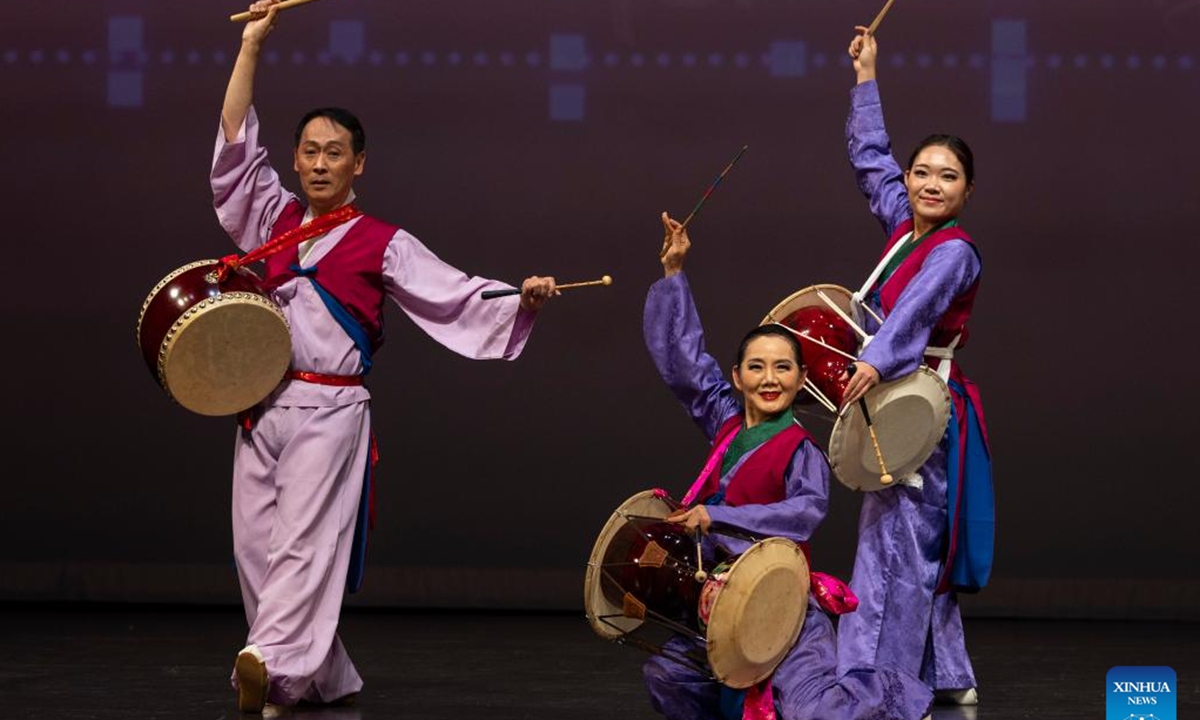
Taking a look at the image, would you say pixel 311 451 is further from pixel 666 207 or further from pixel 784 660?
pixel 666 207

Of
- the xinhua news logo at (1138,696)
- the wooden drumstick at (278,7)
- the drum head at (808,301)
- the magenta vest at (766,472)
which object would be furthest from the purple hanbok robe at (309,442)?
the xinhua news logo at (1138,696)

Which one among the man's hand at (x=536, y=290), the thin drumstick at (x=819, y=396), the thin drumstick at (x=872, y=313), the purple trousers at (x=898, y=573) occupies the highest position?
the man's hand at (x=536, y=290)

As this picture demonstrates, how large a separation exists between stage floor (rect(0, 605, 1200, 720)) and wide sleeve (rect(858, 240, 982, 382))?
31.5 inches

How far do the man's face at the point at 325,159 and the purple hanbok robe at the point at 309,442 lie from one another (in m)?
0.09

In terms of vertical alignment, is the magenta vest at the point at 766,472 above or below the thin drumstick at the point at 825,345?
below

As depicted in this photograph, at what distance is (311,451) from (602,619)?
Answer: 33.3 inches

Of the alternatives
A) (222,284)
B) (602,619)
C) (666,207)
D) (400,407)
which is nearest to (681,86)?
(666,207)

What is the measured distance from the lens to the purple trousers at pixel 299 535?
12.6 ft

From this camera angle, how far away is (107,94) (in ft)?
19.5

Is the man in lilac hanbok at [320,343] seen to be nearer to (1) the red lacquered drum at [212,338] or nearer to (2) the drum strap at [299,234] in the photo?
(2) the drum strap at [299,234]

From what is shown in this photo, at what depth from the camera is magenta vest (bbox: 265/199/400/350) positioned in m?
3.96

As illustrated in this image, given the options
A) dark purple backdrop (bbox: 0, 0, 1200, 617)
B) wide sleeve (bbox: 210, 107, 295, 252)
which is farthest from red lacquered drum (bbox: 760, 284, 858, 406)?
dark purple backdrop (bbox: 0, 0, 1200, 617)

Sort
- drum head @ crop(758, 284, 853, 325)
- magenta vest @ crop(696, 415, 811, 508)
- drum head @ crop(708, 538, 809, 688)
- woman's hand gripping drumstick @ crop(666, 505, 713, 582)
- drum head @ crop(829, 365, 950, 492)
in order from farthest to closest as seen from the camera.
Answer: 1. drum head @ crop(758, 284, 853, 325)
2. drum head @ crop(829, 365, 950, 492)
3. magenta vest @ crop(696, 415, 811, 508)
4. woman's hand gripping drumstick @ crop(666, 505, 713, 582)
5. drum head @ crop(708, 538, 809, 688)

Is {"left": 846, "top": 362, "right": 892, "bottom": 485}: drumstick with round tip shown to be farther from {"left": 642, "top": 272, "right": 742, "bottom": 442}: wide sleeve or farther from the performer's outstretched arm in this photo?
the performer's outstretched arm
